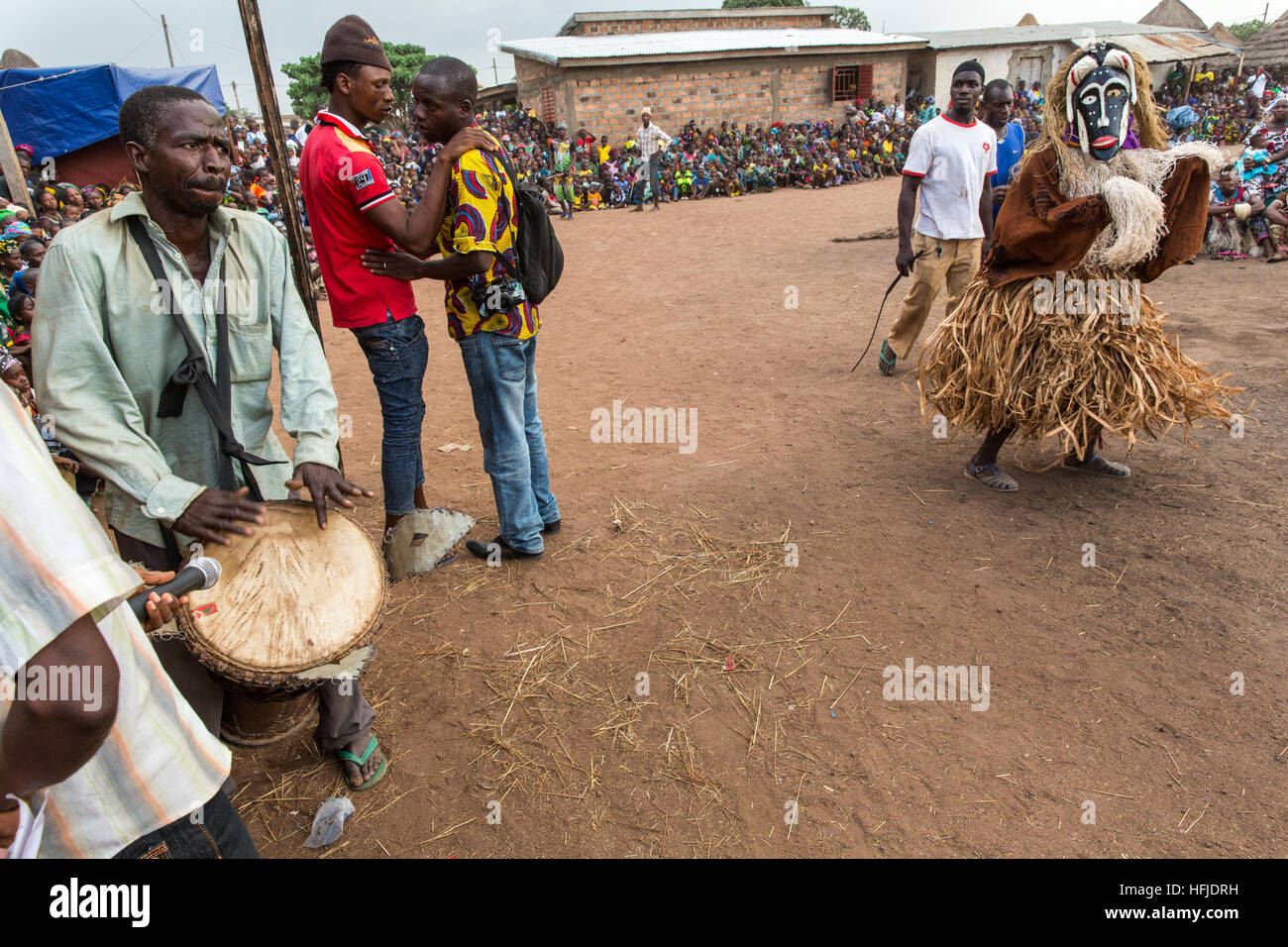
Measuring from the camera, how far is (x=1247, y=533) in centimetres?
356

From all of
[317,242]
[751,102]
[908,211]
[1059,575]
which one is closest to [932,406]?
[1059,575]

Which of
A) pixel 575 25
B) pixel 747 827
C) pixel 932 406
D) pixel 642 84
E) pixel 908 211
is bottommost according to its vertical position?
pixel 747 827

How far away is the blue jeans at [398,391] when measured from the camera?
132 inches

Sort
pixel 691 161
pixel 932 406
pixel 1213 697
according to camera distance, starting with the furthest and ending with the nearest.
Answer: pixel 691 161
pixel 932 406
pixel 1213 697

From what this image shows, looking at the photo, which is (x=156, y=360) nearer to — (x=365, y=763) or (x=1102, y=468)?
(x=365, y=763)

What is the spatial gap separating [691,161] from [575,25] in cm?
1239

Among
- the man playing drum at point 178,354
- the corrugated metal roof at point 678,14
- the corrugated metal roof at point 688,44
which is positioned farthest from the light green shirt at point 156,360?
the corrugated metal roof at point 678,14

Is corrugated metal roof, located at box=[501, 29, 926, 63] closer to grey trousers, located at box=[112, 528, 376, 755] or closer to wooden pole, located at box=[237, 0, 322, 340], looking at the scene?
wooden pole, located at box=[237, 0, 322, 340]

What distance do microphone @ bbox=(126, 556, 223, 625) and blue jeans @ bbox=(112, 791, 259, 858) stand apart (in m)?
0.40

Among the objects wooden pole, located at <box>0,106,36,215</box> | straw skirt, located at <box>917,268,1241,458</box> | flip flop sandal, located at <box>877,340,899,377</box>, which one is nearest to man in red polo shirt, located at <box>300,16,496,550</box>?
straw skirt, located at <box>917,268,1241,458</box>

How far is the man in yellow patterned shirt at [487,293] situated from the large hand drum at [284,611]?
4.18ft

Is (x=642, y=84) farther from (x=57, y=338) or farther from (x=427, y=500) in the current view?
(x=57, y=338)

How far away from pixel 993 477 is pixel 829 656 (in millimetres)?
1809

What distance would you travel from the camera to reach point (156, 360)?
2117 mm
